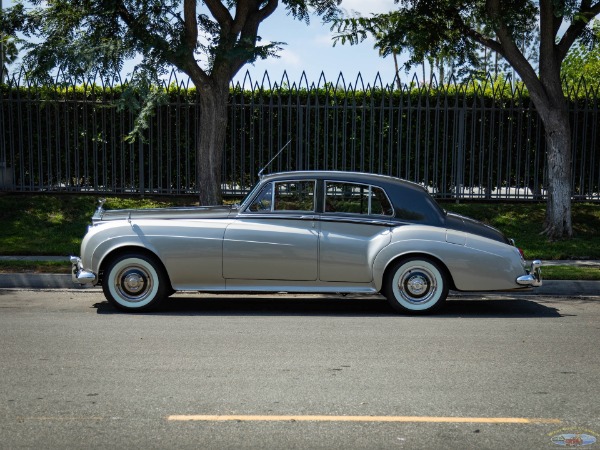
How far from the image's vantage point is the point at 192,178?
18.6 meters

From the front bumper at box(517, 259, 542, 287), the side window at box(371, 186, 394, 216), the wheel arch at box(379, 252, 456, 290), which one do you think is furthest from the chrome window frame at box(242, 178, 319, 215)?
the front bumper at box(517, 259, 542, 287)

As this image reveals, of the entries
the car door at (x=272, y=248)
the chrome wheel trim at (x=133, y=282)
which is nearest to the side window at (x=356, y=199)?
the car door at (x=272, y=248)

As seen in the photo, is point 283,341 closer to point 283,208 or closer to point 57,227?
point 283,208

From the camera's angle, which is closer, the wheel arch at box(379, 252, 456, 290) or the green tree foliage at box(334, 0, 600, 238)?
the wheel arch at box(379, 252, 456, 290)

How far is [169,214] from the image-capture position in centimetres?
979

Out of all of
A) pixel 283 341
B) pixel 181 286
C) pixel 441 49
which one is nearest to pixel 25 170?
pixel 441 49

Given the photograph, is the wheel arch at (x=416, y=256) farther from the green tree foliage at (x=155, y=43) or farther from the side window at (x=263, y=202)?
the green tree foliage at (x=155, y=43)

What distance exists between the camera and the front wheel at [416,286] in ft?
31.2

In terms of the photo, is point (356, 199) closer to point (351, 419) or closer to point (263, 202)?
point (263, 202)

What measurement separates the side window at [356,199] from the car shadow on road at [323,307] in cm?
119

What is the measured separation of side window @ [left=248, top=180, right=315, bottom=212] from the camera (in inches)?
383

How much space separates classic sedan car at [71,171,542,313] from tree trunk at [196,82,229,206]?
5.85 meters

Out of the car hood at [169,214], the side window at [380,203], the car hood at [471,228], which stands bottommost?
the car hood at [471,228]

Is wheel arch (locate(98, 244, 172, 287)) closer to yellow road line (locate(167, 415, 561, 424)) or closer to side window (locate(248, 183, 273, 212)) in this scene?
side window (locate(248, 183, 273, 212))
